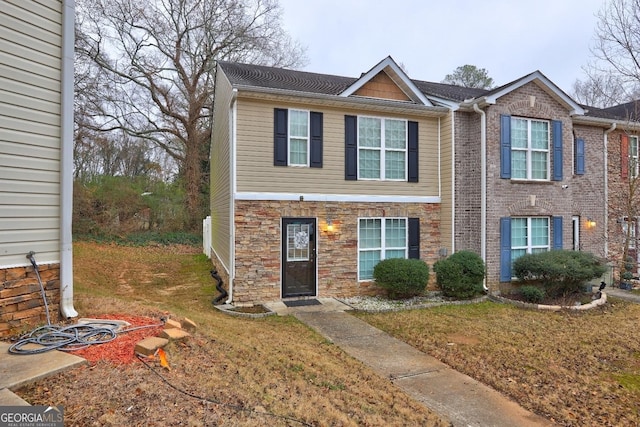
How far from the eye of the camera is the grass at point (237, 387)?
2.80 meters

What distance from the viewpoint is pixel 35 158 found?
14.9ft

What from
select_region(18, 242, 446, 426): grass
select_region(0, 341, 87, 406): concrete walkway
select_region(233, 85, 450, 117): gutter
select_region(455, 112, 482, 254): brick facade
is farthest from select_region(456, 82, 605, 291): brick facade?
select_region(0, 341, 87, 406): concrete walkway

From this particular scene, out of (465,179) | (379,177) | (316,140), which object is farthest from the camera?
(465,179)

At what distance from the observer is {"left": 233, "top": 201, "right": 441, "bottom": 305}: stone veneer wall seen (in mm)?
8703

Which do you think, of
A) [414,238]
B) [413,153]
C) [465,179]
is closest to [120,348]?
[414,238]

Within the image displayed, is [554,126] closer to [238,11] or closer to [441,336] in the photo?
[441,336]

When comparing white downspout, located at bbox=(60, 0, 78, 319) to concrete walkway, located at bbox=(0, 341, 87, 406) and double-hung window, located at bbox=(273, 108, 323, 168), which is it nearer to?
concrete walkway, located at bbox=(0, 341, 87, 406)

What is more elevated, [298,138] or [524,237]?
[298,138]

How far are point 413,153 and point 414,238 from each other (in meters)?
2.41

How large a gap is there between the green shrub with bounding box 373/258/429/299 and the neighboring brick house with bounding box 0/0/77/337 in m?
6.64

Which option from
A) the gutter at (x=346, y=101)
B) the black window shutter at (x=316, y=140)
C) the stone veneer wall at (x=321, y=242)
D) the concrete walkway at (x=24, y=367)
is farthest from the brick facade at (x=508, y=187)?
the concrete walkway at (x=24, y=367)

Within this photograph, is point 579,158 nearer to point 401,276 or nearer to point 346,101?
point 401,276

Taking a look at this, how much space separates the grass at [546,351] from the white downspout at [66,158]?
205 inches

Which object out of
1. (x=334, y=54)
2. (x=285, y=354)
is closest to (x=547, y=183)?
(x=285, y=354)
